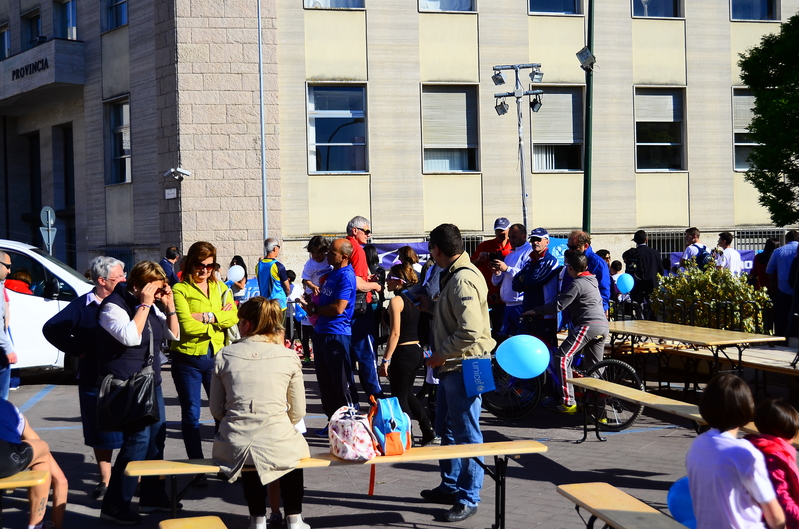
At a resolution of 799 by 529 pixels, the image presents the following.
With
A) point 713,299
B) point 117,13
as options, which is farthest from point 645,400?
point 117,13

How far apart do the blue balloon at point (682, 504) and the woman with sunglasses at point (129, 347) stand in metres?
3.50

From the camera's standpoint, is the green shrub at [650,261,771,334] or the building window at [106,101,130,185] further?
the building window at [106,101,130,185]

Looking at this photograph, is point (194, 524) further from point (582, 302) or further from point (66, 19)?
point (66, 19)

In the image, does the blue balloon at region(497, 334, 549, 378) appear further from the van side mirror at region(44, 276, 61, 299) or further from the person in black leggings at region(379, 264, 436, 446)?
the van side mirror at region(44, 276, 61, 299)

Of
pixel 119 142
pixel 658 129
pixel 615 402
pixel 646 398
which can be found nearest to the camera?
pixel 646 398

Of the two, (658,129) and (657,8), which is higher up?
(657,8)

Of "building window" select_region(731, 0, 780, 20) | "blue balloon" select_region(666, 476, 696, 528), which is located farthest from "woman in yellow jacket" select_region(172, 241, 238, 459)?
"building window" select_region(731, 0, 780, 20)

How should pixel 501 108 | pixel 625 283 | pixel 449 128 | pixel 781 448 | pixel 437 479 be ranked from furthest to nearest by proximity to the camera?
pixel 449 128, pixel 501 108, pixel 625 283, pixel 437 479, pixel 781 448

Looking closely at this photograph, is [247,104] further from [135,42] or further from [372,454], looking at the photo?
[372,454]

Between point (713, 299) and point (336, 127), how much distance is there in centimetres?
1051

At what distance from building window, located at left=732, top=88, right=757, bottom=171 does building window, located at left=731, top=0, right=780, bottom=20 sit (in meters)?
1.98

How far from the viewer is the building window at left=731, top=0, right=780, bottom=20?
22094 mm

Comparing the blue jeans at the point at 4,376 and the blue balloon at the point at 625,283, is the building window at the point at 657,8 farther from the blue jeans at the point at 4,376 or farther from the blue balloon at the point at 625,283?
the blue jeans at the point at 4,376

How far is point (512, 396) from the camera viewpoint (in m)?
9.47
